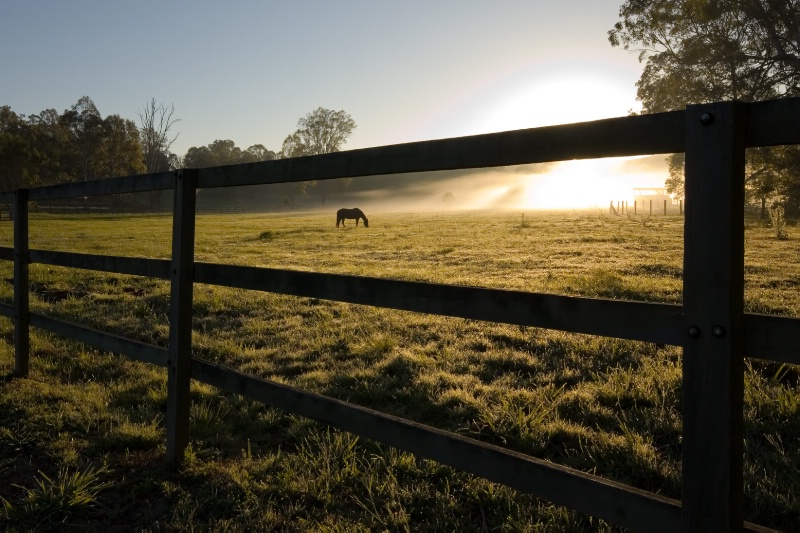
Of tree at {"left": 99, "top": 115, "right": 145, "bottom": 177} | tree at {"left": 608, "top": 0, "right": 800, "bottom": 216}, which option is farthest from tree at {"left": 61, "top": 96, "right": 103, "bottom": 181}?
tree at {"left": 608, "top": 0, "right": 800, "bottom": 216}

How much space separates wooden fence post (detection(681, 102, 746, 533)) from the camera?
1.62m

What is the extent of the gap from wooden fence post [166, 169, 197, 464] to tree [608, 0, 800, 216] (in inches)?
976

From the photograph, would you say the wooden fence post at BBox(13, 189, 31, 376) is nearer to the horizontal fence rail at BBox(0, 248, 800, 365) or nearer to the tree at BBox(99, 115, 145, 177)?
the horizontal fence rail at BBox(0, 248, 800, 365)

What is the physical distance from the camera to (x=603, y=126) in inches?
74.8

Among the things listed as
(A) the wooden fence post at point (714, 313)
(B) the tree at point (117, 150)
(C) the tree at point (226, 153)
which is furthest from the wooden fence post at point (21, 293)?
(C) the tree at point (226, 153)

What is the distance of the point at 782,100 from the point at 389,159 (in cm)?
141

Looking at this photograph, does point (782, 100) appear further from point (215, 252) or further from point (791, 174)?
point (791, 174)

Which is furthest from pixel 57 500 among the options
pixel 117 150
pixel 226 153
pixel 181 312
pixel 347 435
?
pixel 226 153

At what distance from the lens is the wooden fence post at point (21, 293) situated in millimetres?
5266

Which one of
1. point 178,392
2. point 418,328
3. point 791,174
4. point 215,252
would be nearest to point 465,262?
point 418,328

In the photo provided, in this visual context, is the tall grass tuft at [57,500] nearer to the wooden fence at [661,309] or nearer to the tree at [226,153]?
the wooden fence at [661,309]

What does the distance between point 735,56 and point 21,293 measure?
28057mm

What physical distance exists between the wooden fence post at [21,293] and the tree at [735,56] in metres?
24.7

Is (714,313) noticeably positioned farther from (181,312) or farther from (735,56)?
(735,56)
